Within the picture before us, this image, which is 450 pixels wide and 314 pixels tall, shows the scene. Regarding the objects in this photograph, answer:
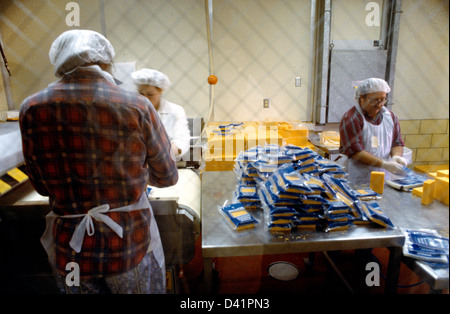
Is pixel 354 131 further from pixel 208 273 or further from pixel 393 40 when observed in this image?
pixel 393 40

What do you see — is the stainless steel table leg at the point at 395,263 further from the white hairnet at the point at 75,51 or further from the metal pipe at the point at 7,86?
the metal pipe at the point at 7,86

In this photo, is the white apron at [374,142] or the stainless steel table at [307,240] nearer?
the stainless steel table at [307,240]

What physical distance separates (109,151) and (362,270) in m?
1.74

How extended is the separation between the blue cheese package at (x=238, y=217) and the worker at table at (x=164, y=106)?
0.84 metres

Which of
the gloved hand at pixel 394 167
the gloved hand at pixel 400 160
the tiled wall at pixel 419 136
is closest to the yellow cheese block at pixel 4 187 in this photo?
the gloved hand at pixel 394 167

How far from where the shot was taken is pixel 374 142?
1893 millimetres

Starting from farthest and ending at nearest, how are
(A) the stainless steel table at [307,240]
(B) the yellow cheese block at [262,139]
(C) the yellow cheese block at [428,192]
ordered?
(B) the yellow cheese block at [262,139] < (C) the yellow cheese block at [428,192] < (A) the stainless steel table at [307,240]

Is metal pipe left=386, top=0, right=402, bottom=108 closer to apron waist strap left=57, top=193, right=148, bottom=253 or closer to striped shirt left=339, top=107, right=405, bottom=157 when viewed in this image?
striped shirt left=339, top=107, right=405, bottom=157

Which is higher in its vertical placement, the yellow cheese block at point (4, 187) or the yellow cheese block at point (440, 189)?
the yellow cheese block at point (4, 187)

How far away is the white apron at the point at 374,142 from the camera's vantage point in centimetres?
188

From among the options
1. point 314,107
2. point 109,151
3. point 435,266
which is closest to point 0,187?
point 109,151

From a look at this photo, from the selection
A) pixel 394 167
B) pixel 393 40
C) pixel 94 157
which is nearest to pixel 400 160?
pixel 394 167

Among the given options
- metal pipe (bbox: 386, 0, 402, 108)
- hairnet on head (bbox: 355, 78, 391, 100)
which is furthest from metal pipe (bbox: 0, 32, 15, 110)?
metal pipe (bbox: 386, 0, 402, 108)
